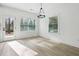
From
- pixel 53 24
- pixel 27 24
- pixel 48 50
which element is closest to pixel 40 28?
pixel 27 24

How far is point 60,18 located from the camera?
4961 millimetres

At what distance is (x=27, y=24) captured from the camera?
643 centimetres

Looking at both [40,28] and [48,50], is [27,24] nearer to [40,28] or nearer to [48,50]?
[40,28]

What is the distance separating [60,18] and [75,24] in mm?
1068

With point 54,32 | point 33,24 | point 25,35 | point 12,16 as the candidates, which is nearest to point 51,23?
point 54,32

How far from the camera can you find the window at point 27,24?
6262mm

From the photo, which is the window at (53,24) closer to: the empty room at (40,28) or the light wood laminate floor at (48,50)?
the empty room at (40,28)

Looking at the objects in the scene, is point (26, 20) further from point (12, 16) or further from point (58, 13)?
point (58, 13)

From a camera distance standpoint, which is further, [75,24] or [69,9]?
[69,9]

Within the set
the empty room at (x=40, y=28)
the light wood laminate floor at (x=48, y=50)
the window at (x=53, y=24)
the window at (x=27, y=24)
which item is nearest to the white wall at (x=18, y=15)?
the empty room at (x=40, y=28)

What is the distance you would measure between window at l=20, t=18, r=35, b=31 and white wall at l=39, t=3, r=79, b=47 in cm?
157

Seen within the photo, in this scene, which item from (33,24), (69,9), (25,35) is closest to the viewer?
(69,9)

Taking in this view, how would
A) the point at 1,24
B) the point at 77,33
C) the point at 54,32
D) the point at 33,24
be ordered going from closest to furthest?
the point at 77,33
the point at 1,24
the point at 54,32
the point at 33,24

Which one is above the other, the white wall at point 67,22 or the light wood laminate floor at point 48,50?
the white wall at point 67,22
